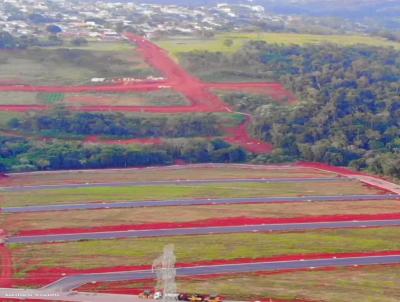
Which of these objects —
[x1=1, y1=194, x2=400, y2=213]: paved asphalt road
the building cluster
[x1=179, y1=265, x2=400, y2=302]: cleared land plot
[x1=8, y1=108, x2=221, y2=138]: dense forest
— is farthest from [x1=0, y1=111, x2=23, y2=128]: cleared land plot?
[x1=179, y1=265, x2=400, y2=302]: cleared land plot

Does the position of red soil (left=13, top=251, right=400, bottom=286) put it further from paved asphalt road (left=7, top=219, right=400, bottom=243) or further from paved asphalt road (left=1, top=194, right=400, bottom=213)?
paved asphalt road (left=1, top=194, right=400, bottom=213)

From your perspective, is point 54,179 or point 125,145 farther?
point 125,145

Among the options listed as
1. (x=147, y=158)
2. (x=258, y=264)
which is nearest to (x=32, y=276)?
(x=258, y=264)

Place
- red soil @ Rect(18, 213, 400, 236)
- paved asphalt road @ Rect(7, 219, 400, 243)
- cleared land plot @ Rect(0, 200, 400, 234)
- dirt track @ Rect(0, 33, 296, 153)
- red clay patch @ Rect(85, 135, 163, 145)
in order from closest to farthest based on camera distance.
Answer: paved asphalt road @ Rect(7, 219, 400, 243) < red soil @ Rect(18, 213, 400, 236) < cleared land plot @ Rect(0, 200, 400, 234) < red clay patch @ Rect(85, 135, 163, 145) < dirt track @ Rect(0, 33, 296, 153)

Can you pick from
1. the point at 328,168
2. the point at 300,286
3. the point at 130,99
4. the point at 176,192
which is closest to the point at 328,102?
the point at 328,168

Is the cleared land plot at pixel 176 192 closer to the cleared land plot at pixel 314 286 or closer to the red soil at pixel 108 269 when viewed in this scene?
the red soil at pixel 108 269

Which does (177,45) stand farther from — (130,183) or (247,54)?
(130,183)

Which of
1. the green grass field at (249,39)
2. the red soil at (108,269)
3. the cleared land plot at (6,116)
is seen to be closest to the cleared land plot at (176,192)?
the red soil at (108,269)
